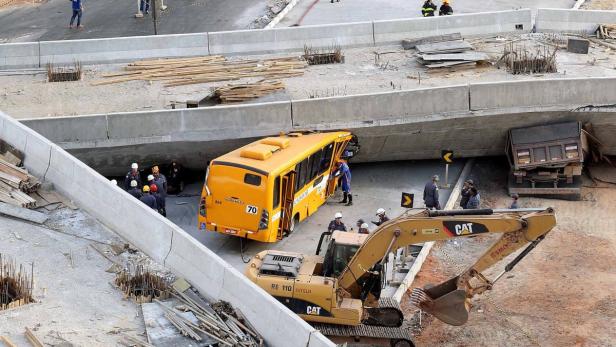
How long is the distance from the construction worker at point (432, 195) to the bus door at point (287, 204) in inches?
132

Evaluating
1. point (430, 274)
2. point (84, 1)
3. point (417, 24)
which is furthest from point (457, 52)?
point (84, 1)

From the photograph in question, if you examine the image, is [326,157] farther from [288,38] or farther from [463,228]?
[288,38]

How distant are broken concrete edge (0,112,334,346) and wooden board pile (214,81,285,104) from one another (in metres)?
6.13

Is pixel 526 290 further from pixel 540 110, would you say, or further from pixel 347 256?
pixel 540 110

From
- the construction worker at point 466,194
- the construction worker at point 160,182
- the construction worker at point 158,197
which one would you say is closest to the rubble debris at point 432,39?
the construction worker at point 466,194

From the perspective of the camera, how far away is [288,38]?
105ft

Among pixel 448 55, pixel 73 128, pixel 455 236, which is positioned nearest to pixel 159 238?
pixel 455 236

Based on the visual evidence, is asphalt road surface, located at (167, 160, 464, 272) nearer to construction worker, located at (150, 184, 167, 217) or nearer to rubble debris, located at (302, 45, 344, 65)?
construction worker, located at (150, 184, 167, 217)

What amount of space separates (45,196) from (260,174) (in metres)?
4.64

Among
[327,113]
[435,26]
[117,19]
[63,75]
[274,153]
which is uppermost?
[435,26]

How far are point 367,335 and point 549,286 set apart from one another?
5.03m

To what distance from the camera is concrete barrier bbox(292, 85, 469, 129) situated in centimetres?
2655

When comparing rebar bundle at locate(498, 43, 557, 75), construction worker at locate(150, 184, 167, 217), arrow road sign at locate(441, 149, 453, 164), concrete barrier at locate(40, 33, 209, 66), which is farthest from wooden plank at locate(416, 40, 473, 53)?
construction worker at locate(150, 184, 167, 217)

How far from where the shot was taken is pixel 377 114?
2695cm
